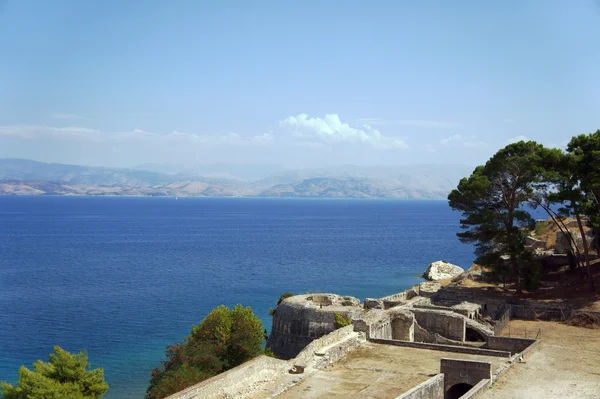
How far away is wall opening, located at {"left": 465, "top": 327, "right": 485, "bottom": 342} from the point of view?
38719 mm

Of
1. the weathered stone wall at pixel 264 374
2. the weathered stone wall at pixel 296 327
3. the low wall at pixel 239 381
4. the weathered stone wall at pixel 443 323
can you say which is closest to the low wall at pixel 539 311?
the weathered stone wall at pixel 443 323

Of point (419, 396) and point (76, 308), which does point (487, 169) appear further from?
point (76, 308)

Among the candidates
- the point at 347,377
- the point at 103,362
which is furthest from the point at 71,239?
the point at 347,377

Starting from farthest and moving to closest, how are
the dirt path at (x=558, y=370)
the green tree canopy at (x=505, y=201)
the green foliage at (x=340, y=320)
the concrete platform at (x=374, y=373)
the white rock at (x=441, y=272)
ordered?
the white rock at (x=441, y=272) < the green tree canopy at (x=505, y=201) < the green foliage at (x=340, y=320) < the concrete platform at (x=374, y=373) < the dirt path at (x=558, y=370)

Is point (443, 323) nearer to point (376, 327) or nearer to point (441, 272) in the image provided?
point (376, 327)

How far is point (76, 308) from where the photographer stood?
211ft

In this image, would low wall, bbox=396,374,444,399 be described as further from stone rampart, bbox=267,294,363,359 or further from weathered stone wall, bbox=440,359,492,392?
stone rampart, bbox=267,294,363,359

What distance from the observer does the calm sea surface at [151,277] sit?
5094 centimetres

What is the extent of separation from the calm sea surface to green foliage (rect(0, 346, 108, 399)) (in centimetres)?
858

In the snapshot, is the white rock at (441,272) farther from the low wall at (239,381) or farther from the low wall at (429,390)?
the low wall at (239,381)

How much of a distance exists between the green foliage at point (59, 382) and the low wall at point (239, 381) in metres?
9.95

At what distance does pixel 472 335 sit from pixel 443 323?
2.01 m

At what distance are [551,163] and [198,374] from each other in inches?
1172

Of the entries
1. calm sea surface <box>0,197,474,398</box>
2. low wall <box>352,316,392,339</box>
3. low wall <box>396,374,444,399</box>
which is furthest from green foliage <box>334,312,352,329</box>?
low wall <box>396,374,444,399</box>
